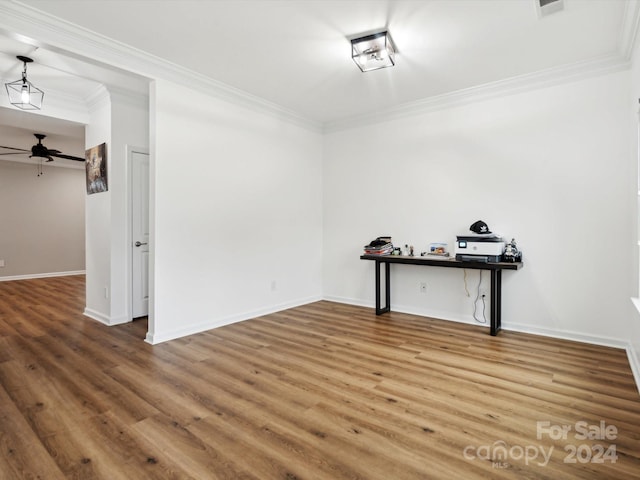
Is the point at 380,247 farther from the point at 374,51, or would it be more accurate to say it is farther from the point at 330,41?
the point at 330,41

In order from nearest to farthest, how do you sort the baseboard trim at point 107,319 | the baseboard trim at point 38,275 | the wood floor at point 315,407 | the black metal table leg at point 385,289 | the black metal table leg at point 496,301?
the wood floor at point 315,407 < the black metal table leg at point 496,301 < the baseboard trim at point 107,319 < the black metal table leg at point 385,289 < the baseboard trim at point 38,275

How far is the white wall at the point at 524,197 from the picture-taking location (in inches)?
130

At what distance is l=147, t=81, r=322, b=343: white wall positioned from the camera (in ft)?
11.5

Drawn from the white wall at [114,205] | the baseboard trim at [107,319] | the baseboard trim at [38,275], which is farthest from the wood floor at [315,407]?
the baseboard trim at [38,275]

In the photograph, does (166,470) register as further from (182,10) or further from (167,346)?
(182,10)

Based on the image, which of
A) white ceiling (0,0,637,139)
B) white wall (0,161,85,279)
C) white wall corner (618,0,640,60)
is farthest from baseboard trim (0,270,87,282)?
white wall corner (618,0,640,60)

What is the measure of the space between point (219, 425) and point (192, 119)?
3.01 m

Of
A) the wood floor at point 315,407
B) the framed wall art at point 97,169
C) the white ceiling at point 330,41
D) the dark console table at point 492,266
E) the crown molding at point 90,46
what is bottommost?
the wood floor at point 315,407

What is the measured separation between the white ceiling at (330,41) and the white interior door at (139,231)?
932mm

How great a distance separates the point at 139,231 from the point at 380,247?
3.04 m

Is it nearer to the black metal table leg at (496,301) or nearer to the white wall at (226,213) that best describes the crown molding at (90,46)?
the white wall at (226,213)

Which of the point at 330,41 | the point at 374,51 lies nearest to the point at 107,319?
the point at 330,41

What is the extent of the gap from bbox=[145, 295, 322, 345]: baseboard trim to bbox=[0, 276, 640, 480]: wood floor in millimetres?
131

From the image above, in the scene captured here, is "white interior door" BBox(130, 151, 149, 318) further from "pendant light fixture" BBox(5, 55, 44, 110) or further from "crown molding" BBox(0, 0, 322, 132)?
"crown molding" BBox(0, 0, 322, 132)
